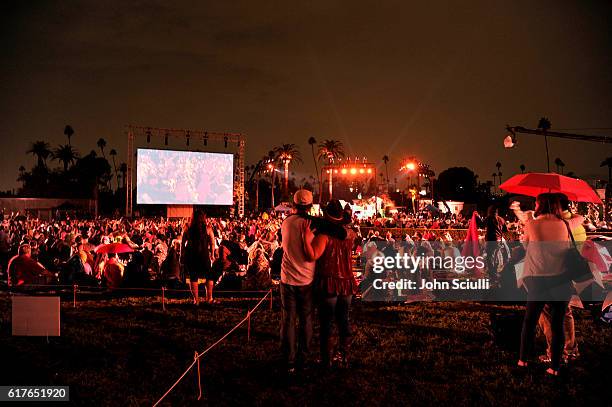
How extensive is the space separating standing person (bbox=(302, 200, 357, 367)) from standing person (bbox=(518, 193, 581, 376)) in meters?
1.72

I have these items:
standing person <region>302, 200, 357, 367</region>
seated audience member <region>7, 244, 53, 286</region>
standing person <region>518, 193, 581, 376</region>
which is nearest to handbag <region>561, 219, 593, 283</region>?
standing person <region>518, 193, 581, 376</region>

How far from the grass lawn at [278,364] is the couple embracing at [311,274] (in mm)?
330

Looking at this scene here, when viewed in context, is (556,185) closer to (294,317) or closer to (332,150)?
(294,317)

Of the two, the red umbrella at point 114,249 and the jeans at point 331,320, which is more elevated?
the red umbrella at point 114,249

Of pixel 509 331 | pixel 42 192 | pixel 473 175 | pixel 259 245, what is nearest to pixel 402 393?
pixel 509 331

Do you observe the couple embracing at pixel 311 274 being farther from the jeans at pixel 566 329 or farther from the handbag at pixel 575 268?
the handbag at pixel 575 268

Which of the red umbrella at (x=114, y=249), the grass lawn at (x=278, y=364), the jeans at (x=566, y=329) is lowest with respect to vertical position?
the grass lawn at (x=278, y=364)

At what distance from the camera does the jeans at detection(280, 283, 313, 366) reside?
4.68 meters

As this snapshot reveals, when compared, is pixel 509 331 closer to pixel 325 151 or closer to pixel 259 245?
pixel 259 245

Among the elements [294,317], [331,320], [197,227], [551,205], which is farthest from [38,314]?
[551,205]

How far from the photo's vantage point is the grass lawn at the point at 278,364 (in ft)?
14.0

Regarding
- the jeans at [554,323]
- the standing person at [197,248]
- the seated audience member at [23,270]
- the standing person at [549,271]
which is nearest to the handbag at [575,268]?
the standing person at [549,271]

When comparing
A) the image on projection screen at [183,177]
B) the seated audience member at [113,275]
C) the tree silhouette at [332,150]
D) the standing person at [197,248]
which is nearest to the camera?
the standing person at [197,248]

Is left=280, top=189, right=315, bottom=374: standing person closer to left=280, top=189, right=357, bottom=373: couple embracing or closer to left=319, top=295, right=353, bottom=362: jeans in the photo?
left=280, top=189, right=357, bottom=373: couple embracing
